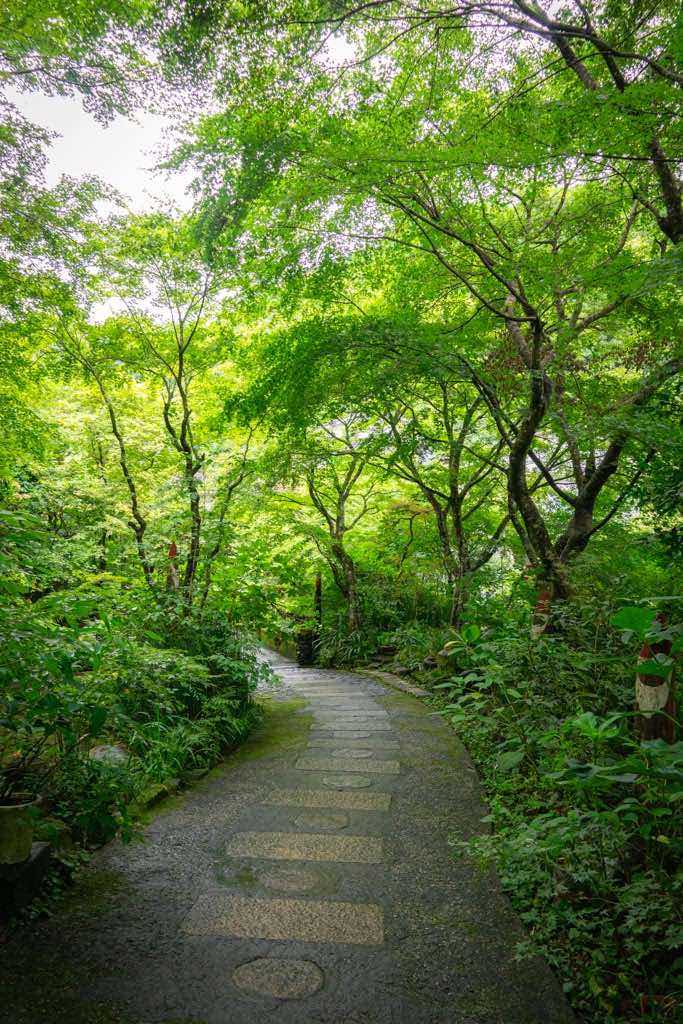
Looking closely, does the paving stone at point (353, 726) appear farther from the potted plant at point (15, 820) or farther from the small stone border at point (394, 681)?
the potted plant at point (15, 820)

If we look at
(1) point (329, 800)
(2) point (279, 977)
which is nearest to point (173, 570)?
(1) point (329, 800)

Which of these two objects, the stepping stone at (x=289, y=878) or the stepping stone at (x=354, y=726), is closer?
the stepping stone at (x=289, y=878)

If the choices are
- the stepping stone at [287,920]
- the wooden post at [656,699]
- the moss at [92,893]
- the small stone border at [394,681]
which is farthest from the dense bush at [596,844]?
the small stone border at [394,681]

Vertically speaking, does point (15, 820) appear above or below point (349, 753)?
above

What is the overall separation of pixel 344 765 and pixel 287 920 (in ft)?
6.91

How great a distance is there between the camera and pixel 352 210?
529 centimetres

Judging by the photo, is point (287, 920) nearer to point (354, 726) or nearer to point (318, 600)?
point (354, 726)

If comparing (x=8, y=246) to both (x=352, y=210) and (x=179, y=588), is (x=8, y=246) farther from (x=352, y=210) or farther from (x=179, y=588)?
(x=179, y=588)

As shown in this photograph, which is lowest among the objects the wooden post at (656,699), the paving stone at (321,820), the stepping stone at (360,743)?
the paving stone at (321,820)

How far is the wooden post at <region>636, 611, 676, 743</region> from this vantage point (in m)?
2.39

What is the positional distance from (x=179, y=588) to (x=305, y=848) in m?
3.47

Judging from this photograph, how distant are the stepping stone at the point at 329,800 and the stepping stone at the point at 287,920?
1.10m

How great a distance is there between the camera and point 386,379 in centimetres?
502

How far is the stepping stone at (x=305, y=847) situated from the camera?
118 inches
